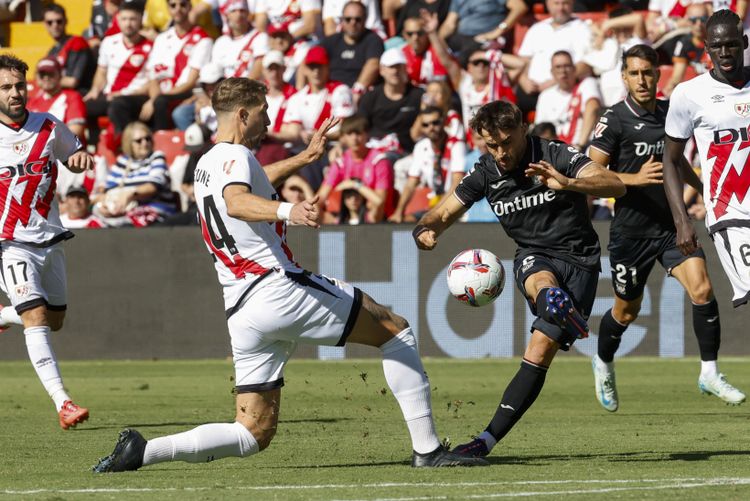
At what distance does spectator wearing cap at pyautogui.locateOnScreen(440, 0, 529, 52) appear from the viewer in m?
19.4

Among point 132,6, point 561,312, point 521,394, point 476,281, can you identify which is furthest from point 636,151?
point 132,6

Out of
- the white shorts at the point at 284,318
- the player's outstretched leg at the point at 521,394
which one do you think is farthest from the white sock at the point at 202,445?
the player's outstretched leg at the point at 521,394

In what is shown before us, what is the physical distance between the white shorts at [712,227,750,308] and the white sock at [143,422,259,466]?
341cm

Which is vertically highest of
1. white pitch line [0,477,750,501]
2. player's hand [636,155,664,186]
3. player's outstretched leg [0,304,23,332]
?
player's hand [636,155,664,186]

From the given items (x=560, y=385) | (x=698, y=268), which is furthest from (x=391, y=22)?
(x=698, y=268)

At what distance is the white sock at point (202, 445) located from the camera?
23.0ft

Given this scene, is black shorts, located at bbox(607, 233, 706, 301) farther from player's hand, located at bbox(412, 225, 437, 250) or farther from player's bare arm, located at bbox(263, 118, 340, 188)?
player's bare arm, located at bbox(263, 118, 340, 188)

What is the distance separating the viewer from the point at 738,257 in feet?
28.1

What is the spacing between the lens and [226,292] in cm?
712

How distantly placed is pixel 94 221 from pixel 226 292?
11.1 metres

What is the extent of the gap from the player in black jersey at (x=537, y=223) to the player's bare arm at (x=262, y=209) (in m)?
1.72

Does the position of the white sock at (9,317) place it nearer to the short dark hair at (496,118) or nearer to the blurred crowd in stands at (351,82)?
the short dark hair at (496,118)

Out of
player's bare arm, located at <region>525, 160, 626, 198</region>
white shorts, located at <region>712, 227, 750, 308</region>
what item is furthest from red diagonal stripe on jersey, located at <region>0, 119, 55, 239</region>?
white shorts, located at <region>712, 227, 750, 308</region>

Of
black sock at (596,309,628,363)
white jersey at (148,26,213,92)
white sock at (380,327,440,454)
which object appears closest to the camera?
white sock at (380,327,440,454)
